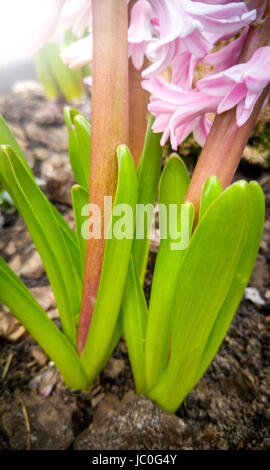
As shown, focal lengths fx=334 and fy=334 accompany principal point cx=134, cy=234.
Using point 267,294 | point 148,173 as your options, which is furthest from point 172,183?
point 267,294

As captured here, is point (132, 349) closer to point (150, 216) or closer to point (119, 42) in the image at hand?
point (150, 216)

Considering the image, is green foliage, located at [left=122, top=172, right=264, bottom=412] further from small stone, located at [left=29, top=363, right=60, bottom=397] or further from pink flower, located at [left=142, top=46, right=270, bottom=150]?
small stone, located at [left=29, top=363, right=60, bottom=397]

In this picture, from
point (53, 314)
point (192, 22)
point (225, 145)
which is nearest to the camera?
point (192, 22)

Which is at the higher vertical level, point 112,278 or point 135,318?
point 112,278

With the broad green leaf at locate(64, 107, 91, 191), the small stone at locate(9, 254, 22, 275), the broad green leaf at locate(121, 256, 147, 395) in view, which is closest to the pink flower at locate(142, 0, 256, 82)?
the broad green leaf at locate(64, 107, 91, 191)

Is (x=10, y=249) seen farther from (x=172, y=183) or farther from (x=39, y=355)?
(x=172, y=183)

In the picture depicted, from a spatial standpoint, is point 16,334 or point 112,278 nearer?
point 112,278
